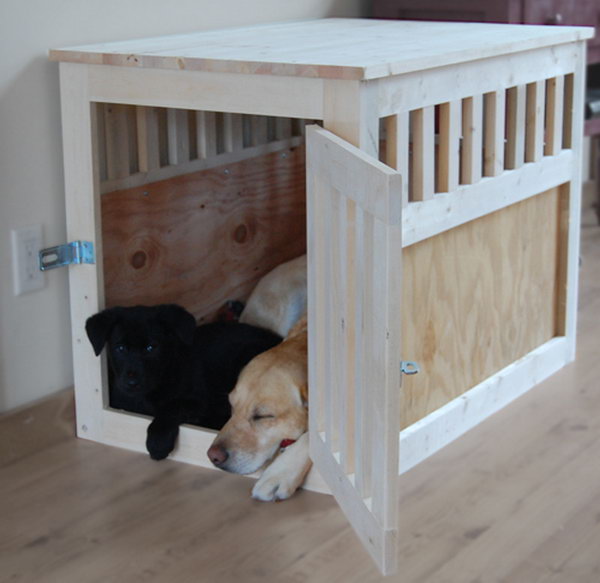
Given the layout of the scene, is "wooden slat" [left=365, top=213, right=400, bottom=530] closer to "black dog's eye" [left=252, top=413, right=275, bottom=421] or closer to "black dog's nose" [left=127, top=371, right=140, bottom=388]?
"black dog's eye" [left=252, top=413, right=275, bottom=421]

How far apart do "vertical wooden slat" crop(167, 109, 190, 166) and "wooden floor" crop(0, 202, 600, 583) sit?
0.48 m

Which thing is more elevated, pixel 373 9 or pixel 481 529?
pixel 373 9

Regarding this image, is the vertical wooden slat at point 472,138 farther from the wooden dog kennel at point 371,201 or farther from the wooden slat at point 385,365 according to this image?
the wooden slat at point 385,365

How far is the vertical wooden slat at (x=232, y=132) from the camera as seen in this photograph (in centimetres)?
208

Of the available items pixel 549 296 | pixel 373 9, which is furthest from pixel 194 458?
pixel 373 9

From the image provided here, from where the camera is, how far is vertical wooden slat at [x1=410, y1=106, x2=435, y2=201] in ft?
5.27

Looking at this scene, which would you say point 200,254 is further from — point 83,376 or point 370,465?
point 370,465

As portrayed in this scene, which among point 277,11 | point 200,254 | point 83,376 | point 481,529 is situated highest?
point 277,11

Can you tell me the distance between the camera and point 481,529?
148 cm

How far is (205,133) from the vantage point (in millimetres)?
1998

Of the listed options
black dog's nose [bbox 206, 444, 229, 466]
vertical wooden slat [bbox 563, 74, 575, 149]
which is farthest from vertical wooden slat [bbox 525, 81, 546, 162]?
black dog's nose [bbox 206, 444, 229, 466]

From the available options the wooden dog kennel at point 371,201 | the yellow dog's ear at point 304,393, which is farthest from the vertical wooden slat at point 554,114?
the yellow dog's ear at point 304,393

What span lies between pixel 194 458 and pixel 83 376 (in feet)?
0.79

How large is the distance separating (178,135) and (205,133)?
7cm
